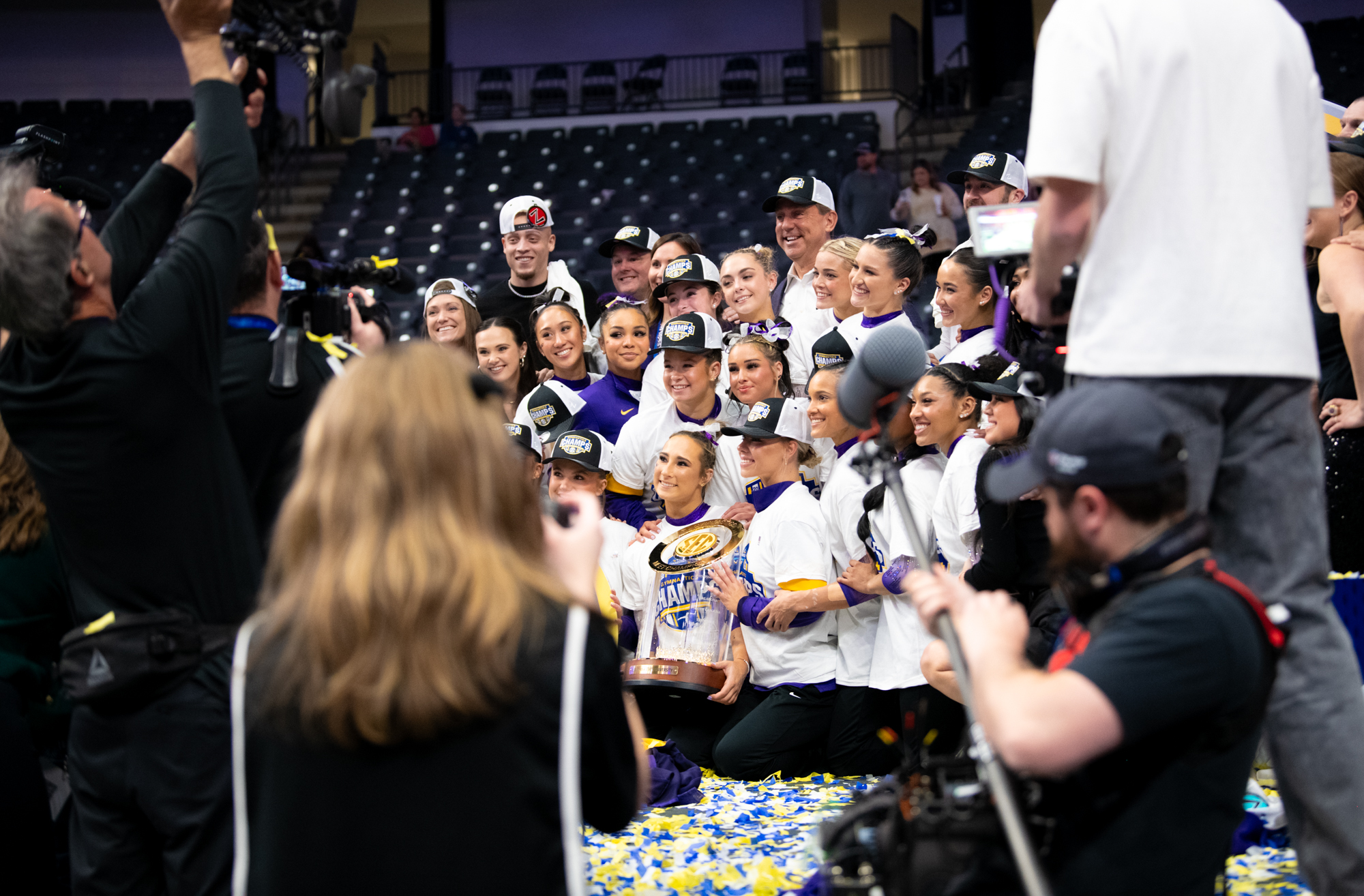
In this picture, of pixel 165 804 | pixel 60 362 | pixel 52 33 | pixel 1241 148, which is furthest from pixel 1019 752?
pixel 52 33

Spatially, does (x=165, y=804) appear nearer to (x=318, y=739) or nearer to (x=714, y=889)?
(x=318, y=739)

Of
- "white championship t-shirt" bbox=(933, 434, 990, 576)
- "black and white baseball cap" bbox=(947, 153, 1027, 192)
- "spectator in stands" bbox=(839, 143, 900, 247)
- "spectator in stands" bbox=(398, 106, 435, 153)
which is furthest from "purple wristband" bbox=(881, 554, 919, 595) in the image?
"spectator in stands" bbox=(398, 106, 435, 153)

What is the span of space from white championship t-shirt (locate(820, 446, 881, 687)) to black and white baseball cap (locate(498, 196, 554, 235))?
1.99m

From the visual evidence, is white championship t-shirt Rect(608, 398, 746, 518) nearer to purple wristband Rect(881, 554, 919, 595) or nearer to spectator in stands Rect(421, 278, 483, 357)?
spectator in stands Rect(421, 278, 483, 357)

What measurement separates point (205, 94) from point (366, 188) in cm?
1183

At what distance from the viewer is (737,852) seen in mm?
3164

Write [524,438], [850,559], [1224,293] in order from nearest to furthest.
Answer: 1. [1224,293]
2. [850,559]
3. [524,438]

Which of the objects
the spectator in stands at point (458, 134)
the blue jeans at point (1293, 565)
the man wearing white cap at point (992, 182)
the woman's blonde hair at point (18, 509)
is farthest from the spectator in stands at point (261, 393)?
the spectator in stands at point (458, 134)

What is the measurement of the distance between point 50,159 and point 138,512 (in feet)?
3.65

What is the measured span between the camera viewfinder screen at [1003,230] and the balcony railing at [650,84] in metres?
12.7

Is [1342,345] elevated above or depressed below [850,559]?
above

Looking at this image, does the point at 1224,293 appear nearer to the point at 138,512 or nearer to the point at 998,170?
the point at 138,512

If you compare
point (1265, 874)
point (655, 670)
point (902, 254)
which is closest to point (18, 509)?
point (655, 670)

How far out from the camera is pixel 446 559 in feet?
4.67
